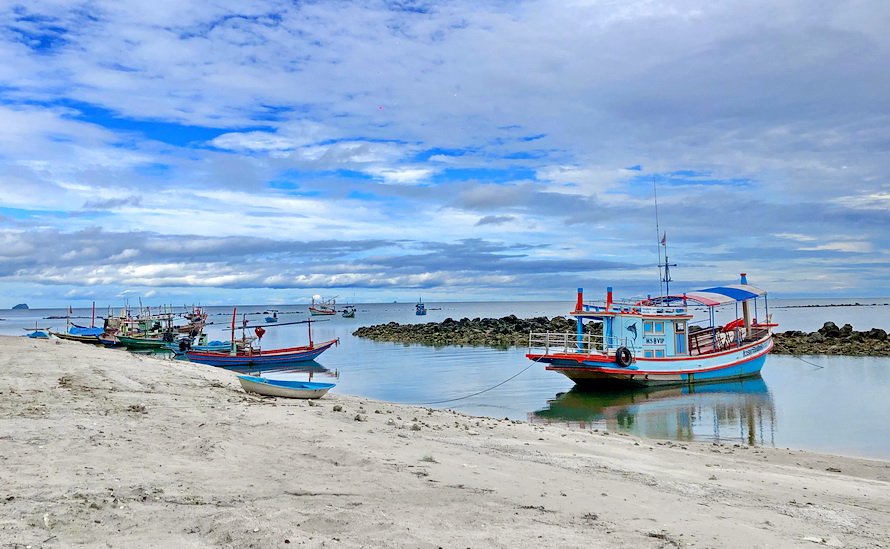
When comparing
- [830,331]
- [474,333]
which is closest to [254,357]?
[474,333]

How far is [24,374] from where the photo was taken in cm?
1742

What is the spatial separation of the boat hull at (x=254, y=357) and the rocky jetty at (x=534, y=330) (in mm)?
17768

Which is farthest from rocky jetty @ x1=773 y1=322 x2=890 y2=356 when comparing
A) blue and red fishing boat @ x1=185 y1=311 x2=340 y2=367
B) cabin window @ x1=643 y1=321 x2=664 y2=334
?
blue and red fishing boat @ x1=185 y1=311 x2=340 y2=367

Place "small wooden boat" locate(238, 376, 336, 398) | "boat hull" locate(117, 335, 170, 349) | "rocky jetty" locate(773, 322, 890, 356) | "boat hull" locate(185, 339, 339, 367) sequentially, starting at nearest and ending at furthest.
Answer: "small wooden boat" locate(238, 376, 336, 398) < "boat hull" locate(185, 339, 339, 367) < "rocky jetty" locate(773, 322, 890, 356) < "boat hull" locate(117, 335, 170, 349)

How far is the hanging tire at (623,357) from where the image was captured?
2884cm

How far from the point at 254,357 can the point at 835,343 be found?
42.0m

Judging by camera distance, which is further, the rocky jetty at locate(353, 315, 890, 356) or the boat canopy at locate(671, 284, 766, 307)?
the rocky jetty at locate(353, 315, 890, 356)

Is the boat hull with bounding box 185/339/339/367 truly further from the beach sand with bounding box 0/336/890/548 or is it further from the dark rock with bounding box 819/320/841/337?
the dark rock with bounding box 819/320/841/337

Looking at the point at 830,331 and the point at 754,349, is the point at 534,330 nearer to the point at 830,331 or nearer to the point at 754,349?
the point at 830,331

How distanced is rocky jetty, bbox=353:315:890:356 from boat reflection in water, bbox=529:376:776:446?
17706mm

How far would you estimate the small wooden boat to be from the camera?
17938 millimetres

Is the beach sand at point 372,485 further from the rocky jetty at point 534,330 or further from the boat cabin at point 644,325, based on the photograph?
the rocky jetty at point 534,330

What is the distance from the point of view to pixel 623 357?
2889cm

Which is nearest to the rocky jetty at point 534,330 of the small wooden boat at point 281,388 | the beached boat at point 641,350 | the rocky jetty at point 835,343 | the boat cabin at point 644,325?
the rocky jetty at point 835,343
